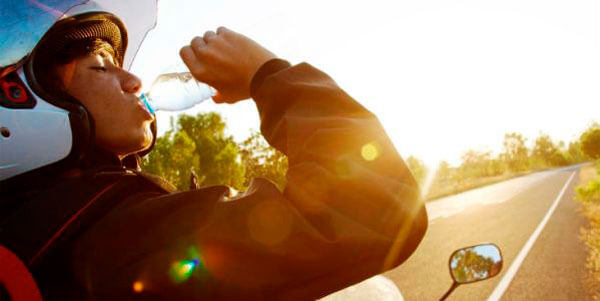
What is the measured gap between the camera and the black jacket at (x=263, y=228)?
26.9 inches

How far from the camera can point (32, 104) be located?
981 millimetres

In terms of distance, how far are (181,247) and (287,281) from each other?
0.22m

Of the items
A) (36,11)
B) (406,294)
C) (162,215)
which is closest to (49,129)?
(36,11)

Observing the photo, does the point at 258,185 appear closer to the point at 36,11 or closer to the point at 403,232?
the point at 403,232

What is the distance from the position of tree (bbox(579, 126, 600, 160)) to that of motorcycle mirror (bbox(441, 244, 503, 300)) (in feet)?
174

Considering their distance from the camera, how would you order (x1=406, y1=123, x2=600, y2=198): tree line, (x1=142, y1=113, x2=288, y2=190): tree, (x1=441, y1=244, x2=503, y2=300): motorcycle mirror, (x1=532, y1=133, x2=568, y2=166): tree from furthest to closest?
1. (x1=532, y1=133, x2=568, y2=166): tree
2. (x1=406, y1=123, x2=600, y2=198): tree line
3. (x1=142, y1=113, x2=288, y2=190): tree
4. (x1=441, y1=244, x2=503, y2=300): motorcycle mirror

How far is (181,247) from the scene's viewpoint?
2.28 feet

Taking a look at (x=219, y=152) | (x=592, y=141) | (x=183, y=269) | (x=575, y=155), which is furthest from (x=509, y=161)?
(x=183, y=269)

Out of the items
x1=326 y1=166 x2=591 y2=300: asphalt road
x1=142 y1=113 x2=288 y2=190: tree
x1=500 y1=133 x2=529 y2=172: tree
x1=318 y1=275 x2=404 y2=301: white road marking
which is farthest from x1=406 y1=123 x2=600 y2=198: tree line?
x1=318 y1=275 x2=404 y2=301: white road marking

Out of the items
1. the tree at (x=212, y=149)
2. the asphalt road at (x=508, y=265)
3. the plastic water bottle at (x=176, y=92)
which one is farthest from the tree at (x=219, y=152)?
the plastic water bottle at (x=176, y=92)

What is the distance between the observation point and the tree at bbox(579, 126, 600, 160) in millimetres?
42556

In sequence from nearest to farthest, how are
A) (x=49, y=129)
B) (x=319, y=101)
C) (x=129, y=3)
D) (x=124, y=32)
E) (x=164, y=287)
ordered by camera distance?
(x=164, y=287) → (x=319, y=101) → (x=49, y=129) → (x=124, y=32) → (x=129, y=3)

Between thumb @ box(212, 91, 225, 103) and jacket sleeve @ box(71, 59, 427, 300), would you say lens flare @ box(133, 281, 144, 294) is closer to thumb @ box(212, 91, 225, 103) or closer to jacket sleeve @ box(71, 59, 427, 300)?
jacket sleeve @ box(71, 59, 427, 300)

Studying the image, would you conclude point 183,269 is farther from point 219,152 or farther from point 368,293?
point 219,152
